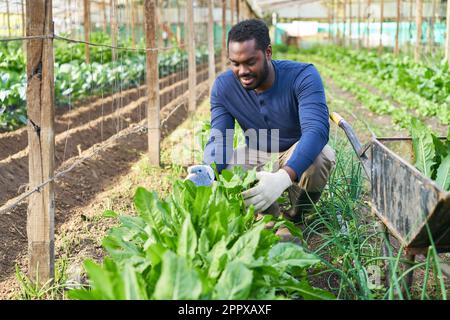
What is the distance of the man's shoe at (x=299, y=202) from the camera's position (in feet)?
14.6

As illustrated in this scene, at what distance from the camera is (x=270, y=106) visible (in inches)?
175

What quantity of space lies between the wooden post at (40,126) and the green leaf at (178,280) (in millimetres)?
1374

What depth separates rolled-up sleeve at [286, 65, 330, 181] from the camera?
3826mm

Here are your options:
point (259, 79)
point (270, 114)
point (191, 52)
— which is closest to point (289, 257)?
point (259, 79)

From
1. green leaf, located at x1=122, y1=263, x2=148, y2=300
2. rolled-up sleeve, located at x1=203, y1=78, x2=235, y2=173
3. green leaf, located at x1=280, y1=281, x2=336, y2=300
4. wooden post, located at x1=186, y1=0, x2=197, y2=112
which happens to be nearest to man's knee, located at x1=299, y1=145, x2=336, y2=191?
rolled-up sleeve, located at x1=203, y1=78, x2=235, y2=173

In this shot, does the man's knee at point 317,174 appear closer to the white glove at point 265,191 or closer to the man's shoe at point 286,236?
the man's shoe at point 286,236

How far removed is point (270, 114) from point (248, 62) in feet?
1.80

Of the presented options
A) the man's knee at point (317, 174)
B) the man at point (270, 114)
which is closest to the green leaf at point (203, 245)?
the man at point (270, 114)

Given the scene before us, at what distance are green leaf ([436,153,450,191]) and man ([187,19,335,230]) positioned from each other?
756mm

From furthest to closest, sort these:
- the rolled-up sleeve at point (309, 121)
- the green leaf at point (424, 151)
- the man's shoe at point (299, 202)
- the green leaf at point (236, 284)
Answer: the man's shoe at point (299, 202) < the rolled-up sleeve at point (309, 121) < the green leaf at point (424, 151) < the green leaf at point (236, 284)

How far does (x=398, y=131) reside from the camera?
31.0 ft

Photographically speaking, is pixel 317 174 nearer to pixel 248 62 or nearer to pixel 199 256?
pixel 248 62

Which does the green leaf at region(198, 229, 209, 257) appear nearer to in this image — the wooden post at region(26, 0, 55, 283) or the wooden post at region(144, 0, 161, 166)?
the wooden post at region(26, 0, 55, 283)

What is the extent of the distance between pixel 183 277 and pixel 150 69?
473 cm
